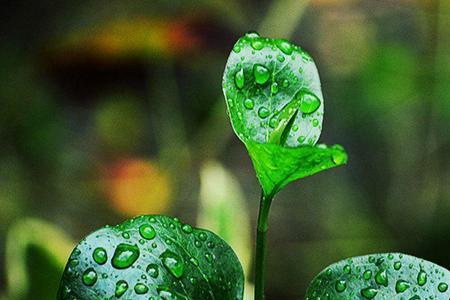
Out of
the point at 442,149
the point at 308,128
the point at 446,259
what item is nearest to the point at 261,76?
the point at 308,128

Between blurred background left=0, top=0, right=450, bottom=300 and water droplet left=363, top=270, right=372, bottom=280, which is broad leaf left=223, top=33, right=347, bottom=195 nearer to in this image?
water droplet left=363, top=270, right=372, bottom=280

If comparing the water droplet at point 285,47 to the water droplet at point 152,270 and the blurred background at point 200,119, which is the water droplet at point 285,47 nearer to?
the water droplet at point 152,270

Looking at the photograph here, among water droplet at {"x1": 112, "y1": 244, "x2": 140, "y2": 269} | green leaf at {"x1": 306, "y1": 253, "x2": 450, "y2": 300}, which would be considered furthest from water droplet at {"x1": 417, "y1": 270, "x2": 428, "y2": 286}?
water droplet at {"x1": 112, "y1": 244, "x2": 140, "y2": 269}

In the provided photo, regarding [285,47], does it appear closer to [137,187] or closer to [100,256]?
[100,256]

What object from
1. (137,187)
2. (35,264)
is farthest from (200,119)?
(35,264)

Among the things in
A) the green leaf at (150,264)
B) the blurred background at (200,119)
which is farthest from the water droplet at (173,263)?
the blurred background at (200,119)
